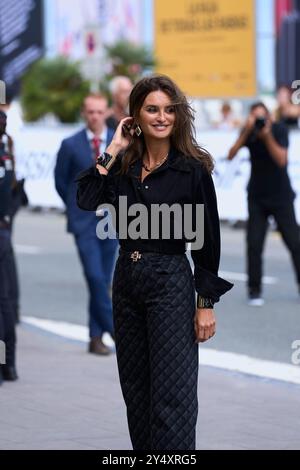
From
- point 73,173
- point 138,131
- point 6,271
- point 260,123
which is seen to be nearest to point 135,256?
point 138,131

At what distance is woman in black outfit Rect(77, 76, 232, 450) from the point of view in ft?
19.1

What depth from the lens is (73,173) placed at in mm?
10508

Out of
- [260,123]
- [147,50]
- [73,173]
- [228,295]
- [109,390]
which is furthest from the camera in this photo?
[147,50]

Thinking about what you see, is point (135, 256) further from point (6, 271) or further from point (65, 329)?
point (65, 329)

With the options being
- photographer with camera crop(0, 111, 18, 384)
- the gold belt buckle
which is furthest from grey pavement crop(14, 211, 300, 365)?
the gold belt buckle

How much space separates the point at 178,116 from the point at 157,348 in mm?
971

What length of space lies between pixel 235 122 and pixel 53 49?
13.2 m

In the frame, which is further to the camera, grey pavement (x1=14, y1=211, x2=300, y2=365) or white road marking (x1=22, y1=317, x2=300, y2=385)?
grey pavement (x1=14, y1=211, x2=300, y2=365)

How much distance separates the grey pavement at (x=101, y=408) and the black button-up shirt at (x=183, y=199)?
1524 mm

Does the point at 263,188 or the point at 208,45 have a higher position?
the point at 263,188

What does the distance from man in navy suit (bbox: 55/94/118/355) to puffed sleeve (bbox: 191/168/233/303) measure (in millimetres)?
4376

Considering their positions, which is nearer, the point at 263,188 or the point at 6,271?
the point at 6,271

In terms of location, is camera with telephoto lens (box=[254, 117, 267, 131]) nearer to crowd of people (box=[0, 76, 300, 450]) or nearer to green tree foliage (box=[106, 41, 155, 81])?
crowd of people (box=[0, 76, 300, 450])

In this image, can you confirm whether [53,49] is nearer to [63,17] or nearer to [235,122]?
[63,17]
